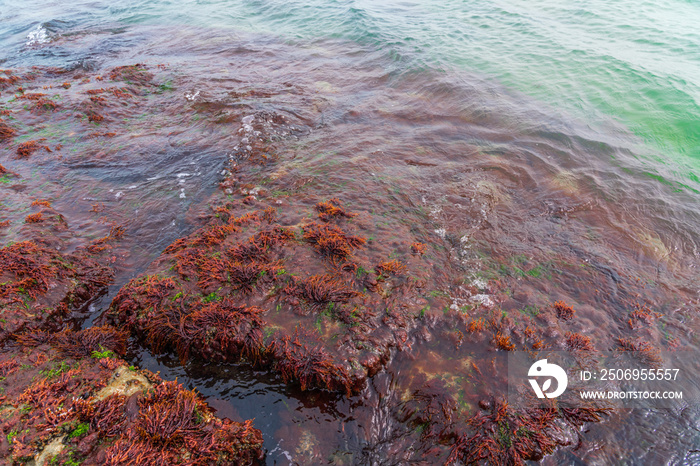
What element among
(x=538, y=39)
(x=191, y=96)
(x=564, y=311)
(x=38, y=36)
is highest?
(x=538, y=39)

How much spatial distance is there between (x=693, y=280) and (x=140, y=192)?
10.5 metres

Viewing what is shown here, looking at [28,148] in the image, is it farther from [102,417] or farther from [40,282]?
[102,417]

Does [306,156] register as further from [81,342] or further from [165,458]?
[165,458]

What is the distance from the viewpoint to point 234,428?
10.4 feet

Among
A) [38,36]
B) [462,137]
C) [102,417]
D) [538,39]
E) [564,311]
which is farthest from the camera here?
[38,36]

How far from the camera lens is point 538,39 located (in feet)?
46.6

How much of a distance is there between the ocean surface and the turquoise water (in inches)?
4.1

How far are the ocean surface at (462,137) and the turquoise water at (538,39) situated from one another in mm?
105

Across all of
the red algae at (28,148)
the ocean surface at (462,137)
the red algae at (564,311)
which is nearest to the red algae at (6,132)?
the red algae at (28,148)

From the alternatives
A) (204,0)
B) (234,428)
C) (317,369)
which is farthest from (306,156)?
(204,0)

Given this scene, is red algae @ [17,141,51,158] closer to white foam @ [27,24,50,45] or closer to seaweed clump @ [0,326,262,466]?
seaweed clump @ [0,326,262,466]

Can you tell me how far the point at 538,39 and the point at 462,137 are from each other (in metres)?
10.3

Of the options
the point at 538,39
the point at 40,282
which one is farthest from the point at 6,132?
the point at 538,39

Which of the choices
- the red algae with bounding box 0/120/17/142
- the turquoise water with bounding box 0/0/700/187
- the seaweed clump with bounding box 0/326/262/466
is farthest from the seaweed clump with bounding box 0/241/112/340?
the turquoise water with bounding box 0/0/700/187
